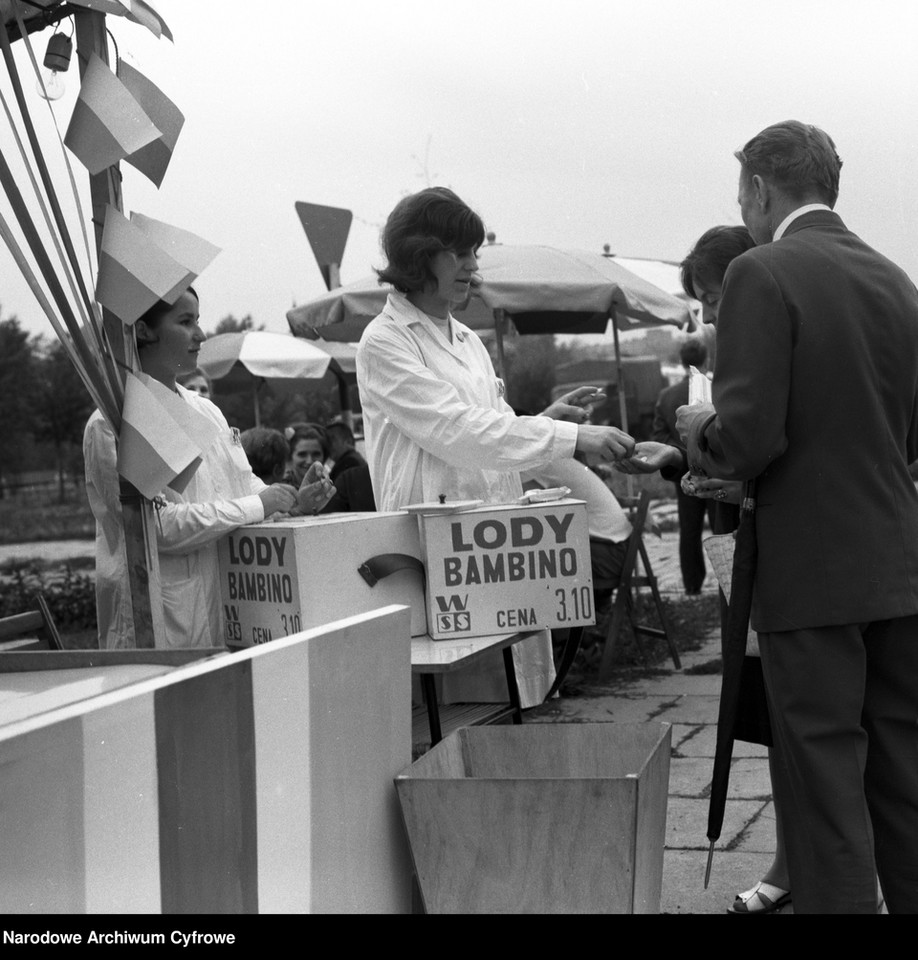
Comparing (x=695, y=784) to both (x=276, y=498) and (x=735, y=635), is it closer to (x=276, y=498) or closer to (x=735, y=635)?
(x=735, y=635)

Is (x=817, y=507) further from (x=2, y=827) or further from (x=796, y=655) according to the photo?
(x=2, y=827)

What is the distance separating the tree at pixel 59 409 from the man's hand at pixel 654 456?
24.2 meters

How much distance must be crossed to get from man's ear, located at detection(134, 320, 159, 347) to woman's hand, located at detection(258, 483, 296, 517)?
0.44 meters

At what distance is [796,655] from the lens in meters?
2.51

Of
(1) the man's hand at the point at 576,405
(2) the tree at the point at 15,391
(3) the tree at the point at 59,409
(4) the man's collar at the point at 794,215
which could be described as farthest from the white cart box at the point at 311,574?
(3) the tree at the point at 59,409

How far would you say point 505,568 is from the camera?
2979mm

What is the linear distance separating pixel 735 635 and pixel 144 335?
150cm

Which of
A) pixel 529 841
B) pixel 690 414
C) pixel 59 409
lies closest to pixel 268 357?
pixel 690 414

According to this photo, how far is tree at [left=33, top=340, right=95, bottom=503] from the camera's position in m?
26.8

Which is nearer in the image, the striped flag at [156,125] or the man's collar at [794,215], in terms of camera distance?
the man's collar at [794,215]

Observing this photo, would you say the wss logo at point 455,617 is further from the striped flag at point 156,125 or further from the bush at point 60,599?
the bush at point 60,599

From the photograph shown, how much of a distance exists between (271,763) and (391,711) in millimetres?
390

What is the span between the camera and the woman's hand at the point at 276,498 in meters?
2.96
